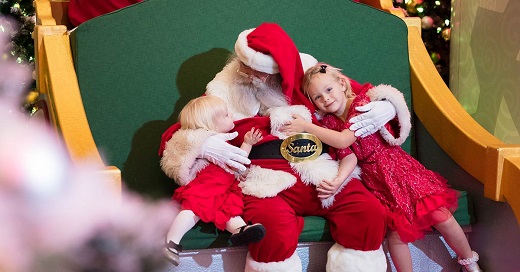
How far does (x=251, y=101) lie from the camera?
182 centimetres

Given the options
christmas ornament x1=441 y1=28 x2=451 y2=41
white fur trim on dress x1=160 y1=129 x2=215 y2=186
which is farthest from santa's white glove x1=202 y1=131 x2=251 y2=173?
christmas ornament x1=441 y1=28 x2=451 y2=41

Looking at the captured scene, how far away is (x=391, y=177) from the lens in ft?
5.79

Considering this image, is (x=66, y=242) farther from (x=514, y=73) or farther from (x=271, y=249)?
(x=514, y=73)

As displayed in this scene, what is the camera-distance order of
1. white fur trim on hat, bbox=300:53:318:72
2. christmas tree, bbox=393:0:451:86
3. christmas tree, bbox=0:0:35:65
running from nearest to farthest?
white fur trim on hat, bbox=300:53:318:72 < christmas tree, bbox=0:0:35:65 < christmas tree, bbox=393:0:451:86

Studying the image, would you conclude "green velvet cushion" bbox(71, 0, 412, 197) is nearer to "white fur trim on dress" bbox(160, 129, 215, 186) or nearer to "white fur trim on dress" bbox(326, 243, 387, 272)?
"white fur trim on dress" bbox(160, 129, 215, 186)

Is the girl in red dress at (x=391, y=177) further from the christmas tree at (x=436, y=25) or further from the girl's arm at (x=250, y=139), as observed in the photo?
the christmas tree at (x=436, y=25)

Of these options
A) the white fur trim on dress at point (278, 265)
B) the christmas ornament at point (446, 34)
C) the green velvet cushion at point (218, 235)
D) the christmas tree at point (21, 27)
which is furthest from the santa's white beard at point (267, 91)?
the christmas ornament at point (446, 34)

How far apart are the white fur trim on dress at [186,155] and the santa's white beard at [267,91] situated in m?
0.20

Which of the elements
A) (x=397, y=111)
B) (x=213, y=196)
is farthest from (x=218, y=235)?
(x=397, y=111)

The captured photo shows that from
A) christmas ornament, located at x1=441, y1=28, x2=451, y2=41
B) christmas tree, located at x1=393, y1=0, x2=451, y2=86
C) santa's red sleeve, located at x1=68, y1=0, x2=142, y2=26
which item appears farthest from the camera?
christmas tree, located at x1=393, y1=0, x2=451, y2=86

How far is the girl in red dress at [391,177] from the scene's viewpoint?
1691mm

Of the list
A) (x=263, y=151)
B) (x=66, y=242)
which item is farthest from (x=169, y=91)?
(x=66, y=242)

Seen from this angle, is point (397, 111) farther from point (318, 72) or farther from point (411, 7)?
point (411, 7)

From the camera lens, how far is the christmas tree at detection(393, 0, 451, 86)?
3.75 meters
